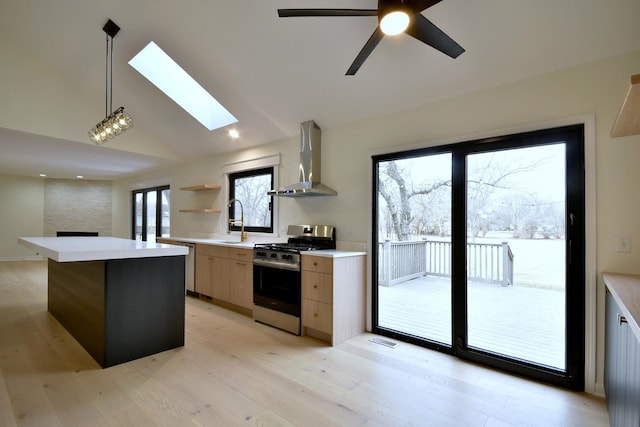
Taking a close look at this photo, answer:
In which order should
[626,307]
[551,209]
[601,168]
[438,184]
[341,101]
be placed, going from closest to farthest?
[626,307] < [601,168] < [551,209] < [438,184] < [341,101]

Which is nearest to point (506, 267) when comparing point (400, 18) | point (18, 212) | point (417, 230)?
point (417, 230)

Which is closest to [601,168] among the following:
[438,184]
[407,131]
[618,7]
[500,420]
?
[618,7]

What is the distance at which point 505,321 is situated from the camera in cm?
309

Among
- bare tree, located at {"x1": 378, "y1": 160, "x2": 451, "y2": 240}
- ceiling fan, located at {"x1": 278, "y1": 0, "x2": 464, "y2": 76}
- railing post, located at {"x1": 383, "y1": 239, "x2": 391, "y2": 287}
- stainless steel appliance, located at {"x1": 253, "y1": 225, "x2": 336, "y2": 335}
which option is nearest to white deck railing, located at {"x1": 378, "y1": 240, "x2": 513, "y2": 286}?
railing post, located at {"x1": 383, "y1": 239, "x2": 391, "y2": 287}

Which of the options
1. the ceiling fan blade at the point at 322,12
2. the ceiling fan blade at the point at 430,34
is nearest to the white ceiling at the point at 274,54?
the ceiling fan blade at the point at 430,34

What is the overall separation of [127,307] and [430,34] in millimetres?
3027

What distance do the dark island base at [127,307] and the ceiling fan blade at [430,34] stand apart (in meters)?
2.68

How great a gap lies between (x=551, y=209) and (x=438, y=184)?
0.95 m

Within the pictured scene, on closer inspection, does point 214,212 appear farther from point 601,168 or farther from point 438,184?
A: point 601,168

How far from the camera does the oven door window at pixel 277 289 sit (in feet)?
10.9

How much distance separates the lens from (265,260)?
3.60 m

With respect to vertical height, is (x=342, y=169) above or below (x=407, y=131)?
below

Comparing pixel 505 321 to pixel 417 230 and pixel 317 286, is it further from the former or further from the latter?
pixel 317 286

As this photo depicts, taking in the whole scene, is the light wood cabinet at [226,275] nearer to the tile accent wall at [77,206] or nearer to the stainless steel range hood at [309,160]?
the stainless steel range hood at [309,160]
